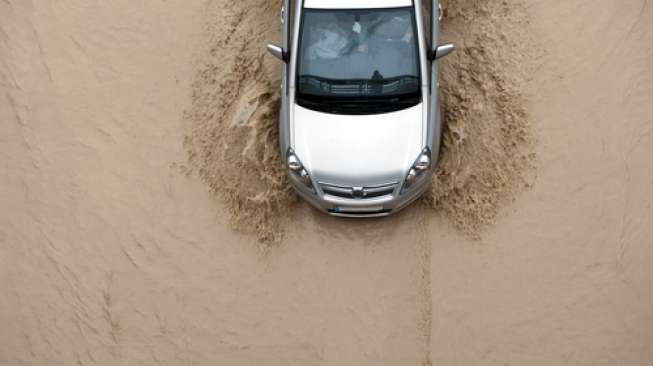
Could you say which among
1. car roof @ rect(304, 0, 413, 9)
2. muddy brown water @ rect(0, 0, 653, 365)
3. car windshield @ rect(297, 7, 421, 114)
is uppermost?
car roof @ rect(304, 0, 413, 9)

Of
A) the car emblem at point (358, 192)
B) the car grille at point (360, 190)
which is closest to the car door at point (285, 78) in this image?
the car grille at point (360, 190)

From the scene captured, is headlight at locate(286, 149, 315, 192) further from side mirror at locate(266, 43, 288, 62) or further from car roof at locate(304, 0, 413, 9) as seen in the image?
car roof at locate(304, 0, 413, 9)

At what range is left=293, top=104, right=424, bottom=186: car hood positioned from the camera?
23.4ft

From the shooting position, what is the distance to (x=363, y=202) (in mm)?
Result: 7250

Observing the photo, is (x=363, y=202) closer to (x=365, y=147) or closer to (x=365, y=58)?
(x=365, y=147)

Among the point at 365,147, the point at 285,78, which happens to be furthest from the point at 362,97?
the point at 285,78

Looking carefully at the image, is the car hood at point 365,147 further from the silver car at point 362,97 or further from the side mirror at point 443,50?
the side mirror at point 443,50

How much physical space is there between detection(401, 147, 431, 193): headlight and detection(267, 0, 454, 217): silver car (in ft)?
0.03

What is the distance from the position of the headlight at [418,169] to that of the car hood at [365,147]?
0.05m

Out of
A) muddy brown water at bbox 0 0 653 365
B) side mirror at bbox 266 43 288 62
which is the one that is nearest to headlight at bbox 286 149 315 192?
muddy brown water at bbox 0 0 653 365

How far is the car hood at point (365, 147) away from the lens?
7.14 metres

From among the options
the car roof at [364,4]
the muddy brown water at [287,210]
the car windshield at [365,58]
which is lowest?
the muddy brown water at [287,210]

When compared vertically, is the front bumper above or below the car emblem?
below

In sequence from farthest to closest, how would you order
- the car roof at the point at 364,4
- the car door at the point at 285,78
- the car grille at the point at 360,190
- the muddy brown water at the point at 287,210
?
the muddy brown water at the point at 287,210 < the car door at the point at 285,78 < the car grille at the point at 360,190 < the car roof at the point at 364,4
